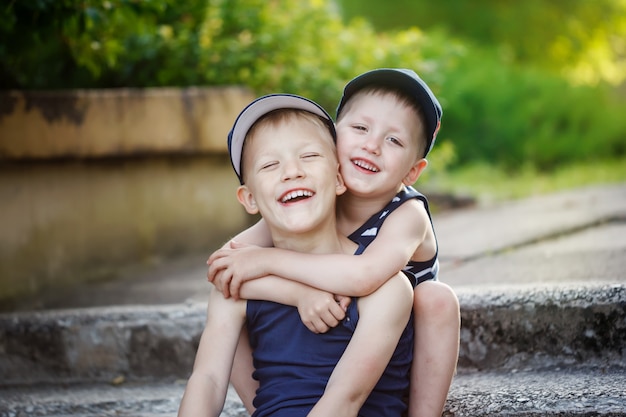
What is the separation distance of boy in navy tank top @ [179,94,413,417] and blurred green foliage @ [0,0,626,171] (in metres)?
1.16

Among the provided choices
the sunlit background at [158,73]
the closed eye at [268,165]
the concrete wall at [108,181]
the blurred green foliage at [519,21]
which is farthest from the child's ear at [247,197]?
the blurred green foliage at [519,21]

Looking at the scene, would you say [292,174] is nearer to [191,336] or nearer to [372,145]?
[372,145]

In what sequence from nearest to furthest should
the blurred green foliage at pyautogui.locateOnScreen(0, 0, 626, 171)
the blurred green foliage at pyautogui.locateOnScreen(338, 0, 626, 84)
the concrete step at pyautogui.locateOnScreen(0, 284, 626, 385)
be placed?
the concrete step at pyautogui.locateOnScreen(0, 284, 626, 385) < the blurred green foliage at pyautogui.locateOnScreen(0, 0, 626, 171) < the blurred green foliage at pyautogui.locateOnScreen(338, 0, 626, 84)

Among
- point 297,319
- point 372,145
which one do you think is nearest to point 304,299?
point 297,319

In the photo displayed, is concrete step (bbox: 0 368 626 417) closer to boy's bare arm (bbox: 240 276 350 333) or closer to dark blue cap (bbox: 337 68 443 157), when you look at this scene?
boy's bare arm (bbox: 240 276 350 333)

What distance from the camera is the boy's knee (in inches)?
74.3

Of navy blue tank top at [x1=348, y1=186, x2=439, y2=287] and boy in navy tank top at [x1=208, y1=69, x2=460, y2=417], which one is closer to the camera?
boy in navy tank top at [x1=208, y1=69, x2=460, y2=417]

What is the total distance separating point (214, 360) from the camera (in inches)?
73.9

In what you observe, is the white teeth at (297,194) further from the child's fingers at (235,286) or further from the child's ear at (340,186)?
the child's fingers at (235,286)

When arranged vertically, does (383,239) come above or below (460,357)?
above

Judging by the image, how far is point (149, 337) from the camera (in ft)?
8.21

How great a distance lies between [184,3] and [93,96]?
1117mm

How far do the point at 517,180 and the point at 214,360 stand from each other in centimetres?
546

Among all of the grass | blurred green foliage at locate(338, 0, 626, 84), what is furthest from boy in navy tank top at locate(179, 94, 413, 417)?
blurred green foliage at locate(338, 0, 626, 84)
